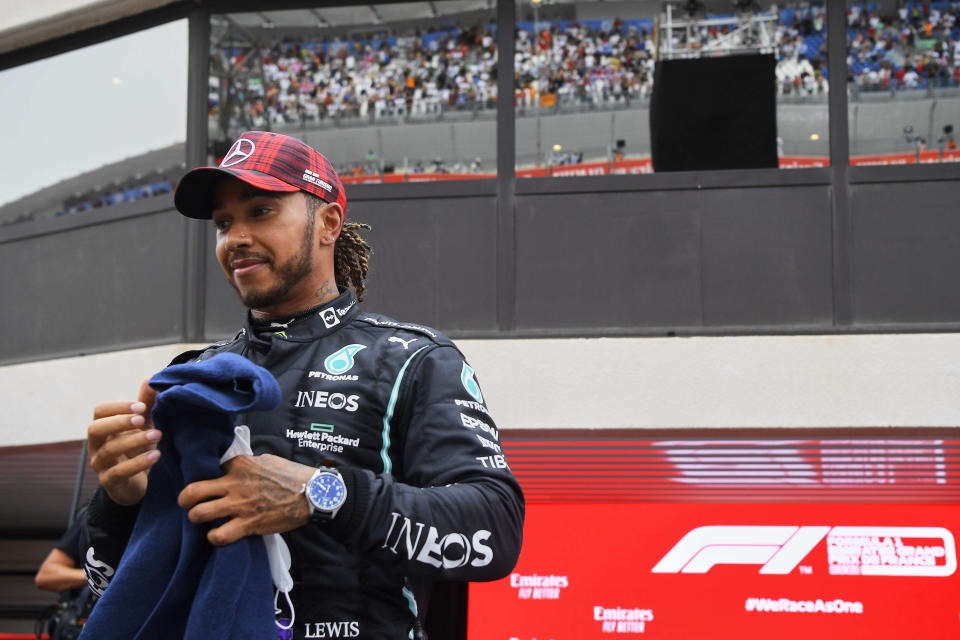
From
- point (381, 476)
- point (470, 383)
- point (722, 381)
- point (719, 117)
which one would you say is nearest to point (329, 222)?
point (470, 383)

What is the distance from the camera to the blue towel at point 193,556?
1610 millimetres

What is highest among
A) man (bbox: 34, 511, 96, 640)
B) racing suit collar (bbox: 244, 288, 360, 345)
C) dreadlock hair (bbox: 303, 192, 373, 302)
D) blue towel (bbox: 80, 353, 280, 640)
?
dreadlock hair (bbox: 303, 192, 373, 302)

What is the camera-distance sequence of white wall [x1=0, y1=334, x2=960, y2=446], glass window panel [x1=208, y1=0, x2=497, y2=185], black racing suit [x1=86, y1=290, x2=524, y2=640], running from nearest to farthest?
black racing suit [x1=86, y1=290, x2=524, y2=640], white wall [x1=0, y1=334, x2=960, y2=446], glass window panel [x1=208, y1=0, x2=497, y2=185]

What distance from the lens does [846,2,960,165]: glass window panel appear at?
28.6 ft

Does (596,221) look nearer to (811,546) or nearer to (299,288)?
(811,546)

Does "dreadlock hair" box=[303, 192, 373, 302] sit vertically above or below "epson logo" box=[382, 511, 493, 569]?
above

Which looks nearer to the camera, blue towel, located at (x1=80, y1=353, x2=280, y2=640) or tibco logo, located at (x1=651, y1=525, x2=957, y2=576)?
blue towel, located at (x1=80, y1=353, x2=280, y2=640)

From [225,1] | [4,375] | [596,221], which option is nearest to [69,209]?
[4,375]

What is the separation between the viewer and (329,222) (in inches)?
85.7

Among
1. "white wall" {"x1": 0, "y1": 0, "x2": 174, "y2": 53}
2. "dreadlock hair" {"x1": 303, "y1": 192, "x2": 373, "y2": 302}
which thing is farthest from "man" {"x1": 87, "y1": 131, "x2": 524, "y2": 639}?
"white wall" {"x1": 0, "y1": 0, "x2": 174, "y2": 53}

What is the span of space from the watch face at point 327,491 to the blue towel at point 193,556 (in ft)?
0.40

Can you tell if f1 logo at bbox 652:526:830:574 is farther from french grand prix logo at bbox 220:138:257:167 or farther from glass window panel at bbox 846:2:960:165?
french grand prix logo at bbox 220:138:257:167

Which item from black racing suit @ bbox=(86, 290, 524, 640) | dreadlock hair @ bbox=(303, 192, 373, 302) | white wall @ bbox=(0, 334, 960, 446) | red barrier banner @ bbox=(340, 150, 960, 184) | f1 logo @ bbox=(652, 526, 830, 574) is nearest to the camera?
black racing suit @ bbox=(86, 290, 524, 640)

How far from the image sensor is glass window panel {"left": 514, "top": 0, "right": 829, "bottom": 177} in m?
8.86
